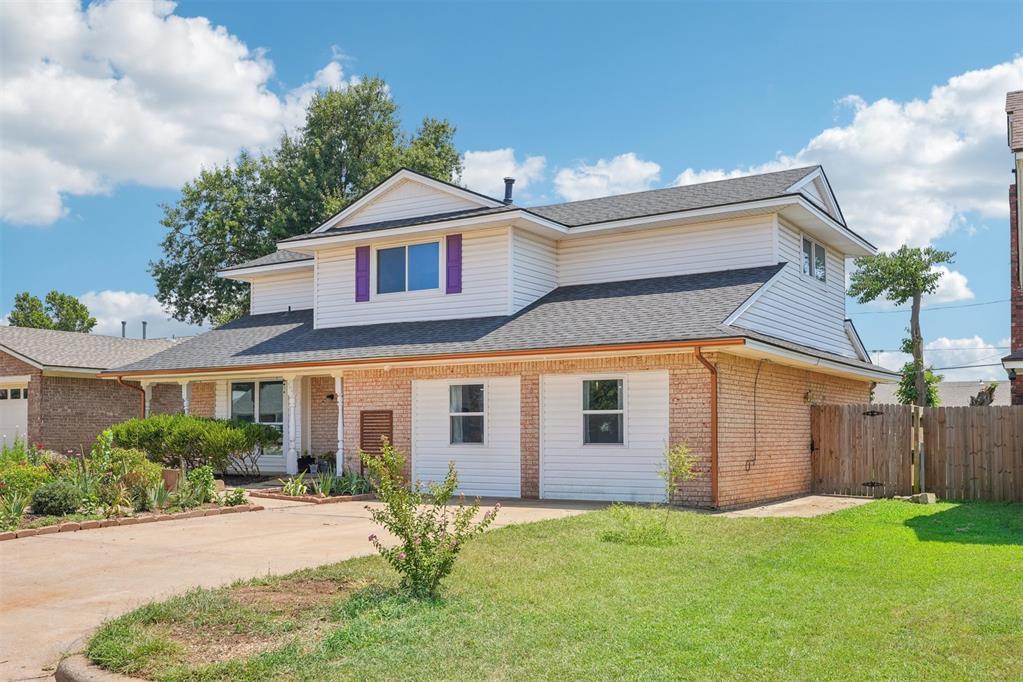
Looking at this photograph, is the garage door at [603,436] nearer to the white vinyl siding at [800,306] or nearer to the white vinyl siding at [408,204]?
the white vinyl siding at [800,306]

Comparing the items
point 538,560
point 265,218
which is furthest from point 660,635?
point 265,218

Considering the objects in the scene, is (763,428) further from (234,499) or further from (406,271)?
(234,499)

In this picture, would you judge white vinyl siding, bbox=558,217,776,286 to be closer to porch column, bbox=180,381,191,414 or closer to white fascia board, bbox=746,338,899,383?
white fascia board, bbox=746,338,899,383

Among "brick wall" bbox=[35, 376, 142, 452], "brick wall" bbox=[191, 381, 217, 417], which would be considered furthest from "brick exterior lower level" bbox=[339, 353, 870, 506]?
"brick wall" bbox=[35, 376, 142, 452]

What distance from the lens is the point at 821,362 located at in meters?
18.5

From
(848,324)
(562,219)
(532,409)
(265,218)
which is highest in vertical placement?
(265,218)

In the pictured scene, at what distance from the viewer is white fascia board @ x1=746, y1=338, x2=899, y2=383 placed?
15.5 m

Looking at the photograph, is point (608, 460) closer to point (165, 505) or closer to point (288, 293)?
point (165, 505)

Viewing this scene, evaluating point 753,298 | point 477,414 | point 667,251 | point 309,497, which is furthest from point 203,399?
point 753,298

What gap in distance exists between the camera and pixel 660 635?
21.3 ft

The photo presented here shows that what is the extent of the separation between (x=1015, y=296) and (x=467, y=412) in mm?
10360

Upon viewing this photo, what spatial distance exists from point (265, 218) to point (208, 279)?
3.93m

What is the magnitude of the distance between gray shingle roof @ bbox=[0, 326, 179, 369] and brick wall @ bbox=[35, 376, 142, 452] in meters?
0.66

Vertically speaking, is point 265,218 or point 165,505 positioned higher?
point 265,218
